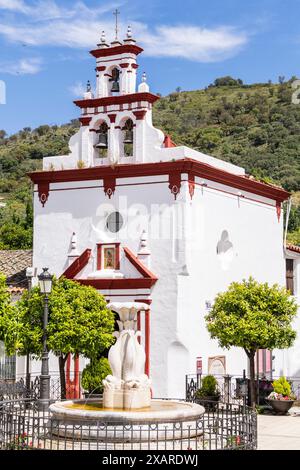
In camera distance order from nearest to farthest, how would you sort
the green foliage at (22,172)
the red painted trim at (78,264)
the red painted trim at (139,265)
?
the red painted trim at (139,265) → the red painted trim at (78,264) → the green foliage at (22,172)

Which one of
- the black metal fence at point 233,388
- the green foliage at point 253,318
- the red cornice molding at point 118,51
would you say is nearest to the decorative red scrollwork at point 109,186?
the red cornice molding at point 118,51

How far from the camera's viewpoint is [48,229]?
87.1 feet

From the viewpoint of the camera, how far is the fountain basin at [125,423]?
14008mm

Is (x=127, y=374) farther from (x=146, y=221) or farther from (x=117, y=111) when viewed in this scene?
(x=117, y=111)

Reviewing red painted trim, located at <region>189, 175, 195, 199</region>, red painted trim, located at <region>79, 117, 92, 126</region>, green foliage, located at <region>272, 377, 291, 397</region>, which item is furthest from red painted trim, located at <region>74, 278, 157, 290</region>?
red painted trim, located at <region>79, 117, 92, 126</region>

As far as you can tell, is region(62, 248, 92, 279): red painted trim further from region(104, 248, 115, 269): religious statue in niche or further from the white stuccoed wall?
region(104, 248, 115, 269): religious statue in niche

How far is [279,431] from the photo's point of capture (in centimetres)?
1925

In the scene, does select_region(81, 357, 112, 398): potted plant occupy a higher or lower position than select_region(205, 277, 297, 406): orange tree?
lower

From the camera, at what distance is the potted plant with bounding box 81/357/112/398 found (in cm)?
2289

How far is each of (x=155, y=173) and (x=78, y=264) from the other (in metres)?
3.92

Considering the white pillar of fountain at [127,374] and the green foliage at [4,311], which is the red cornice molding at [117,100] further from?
the white pillar of fountain at [127,374]

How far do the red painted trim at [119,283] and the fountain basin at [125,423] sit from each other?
887cm
